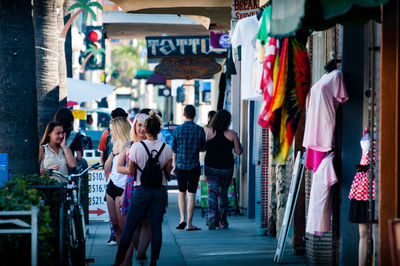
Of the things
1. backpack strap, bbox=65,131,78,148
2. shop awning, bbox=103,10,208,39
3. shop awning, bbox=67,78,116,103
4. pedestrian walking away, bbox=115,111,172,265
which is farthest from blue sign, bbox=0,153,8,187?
shop awning, bbox=103,10,208,39

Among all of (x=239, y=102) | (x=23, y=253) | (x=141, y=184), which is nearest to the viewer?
(x=23, y=253)

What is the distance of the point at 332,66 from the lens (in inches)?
305

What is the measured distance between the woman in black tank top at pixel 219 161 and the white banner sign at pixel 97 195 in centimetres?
198

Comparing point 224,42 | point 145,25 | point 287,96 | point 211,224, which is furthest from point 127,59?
point 287,96

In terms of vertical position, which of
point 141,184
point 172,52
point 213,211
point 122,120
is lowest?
point 213,211

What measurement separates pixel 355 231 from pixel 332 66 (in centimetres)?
164

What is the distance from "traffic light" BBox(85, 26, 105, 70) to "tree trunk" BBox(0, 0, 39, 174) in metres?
21.7

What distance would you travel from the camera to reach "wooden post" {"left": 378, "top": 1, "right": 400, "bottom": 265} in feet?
17.6

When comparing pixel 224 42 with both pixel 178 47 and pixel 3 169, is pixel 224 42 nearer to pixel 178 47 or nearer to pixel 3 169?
pixel 178 47

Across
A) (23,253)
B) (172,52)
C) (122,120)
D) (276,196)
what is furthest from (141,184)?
(172,52)

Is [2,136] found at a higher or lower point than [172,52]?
lower

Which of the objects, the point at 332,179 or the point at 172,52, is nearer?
the point at 332,179

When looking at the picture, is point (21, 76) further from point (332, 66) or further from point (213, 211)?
point (213, 211)

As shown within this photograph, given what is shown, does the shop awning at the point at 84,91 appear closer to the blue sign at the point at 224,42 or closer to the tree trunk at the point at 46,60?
the blue sign at the point at 224,42
